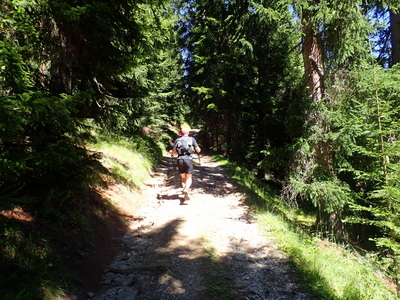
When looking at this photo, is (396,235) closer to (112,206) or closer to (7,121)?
(112,206)

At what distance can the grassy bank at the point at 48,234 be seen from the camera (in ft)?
9.45

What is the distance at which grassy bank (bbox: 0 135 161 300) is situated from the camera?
2.88 m

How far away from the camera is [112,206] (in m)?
6.56

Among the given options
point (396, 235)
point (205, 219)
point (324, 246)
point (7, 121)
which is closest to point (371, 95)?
point (396, 235)

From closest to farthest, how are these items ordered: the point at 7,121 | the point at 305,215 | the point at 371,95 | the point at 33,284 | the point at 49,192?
1. the point at 7,121
2. the point at 33,284
3. the point at 49,192
4. the point at 371,95
5. the point at 305,215

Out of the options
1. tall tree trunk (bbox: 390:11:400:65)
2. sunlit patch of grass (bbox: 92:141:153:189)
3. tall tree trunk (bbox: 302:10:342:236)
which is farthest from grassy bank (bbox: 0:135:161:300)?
tall tree trunk (bbox: 390:11:400:65)

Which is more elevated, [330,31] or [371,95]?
[330,31]

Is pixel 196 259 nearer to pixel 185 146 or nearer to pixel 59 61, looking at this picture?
pixel 185 146

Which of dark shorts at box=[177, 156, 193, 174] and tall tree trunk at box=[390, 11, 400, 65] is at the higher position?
tall tree trunk at box=[390, 11, 400, 65]

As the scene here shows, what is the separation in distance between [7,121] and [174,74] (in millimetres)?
23126

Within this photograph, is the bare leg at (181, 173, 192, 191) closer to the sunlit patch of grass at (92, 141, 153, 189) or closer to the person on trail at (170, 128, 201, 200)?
the person on trail at (170, 128, 201, 200)

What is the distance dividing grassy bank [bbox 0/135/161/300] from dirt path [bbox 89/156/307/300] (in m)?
0.60

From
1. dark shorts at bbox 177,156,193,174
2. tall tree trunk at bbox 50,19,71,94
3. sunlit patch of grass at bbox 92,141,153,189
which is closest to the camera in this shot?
tall tree trunk at bbox 50,19,71,94

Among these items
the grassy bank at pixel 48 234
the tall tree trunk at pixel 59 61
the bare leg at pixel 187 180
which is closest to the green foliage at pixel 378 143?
the bare leg at pixel 187 180
